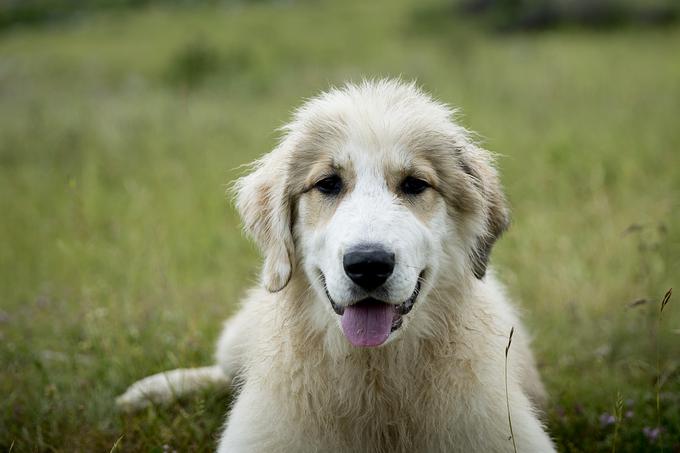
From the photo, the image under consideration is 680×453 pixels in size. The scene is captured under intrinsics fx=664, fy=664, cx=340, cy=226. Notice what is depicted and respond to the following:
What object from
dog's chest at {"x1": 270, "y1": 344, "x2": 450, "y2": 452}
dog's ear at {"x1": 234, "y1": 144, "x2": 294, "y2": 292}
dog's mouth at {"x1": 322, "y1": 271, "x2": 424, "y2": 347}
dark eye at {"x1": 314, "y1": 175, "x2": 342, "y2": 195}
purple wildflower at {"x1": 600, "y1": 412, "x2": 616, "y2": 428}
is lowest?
purple wildflower at {"x1": 600, "y1": 412, "x2": 616, "y2": 428}

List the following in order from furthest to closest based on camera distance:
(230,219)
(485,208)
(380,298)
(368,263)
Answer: (230,219), (485,208), (380,298), (368,263)

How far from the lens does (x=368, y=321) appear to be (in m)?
3.24

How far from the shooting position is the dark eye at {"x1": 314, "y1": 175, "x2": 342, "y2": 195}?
356cm

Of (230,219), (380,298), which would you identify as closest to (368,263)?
(380,298)

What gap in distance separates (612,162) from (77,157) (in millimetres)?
8198

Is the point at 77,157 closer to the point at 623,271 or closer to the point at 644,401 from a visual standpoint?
the point at 623,271

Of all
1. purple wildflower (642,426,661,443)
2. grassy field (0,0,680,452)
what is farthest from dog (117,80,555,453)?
purple wildflower (642,426,661,443)

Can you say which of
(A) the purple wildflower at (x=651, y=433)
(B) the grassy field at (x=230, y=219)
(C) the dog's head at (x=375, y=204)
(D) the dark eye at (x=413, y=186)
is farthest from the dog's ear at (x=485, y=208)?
(A) the purple wildflower at (x=651, y=433)

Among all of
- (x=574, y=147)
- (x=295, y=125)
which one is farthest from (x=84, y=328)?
(x=574, y=147)

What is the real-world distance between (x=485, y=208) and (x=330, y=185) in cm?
90

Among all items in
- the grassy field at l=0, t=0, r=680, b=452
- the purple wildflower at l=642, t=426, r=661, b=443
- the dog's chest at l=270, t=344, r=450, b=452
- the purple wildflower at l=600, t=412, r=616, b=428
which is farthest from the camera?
the grassy field at l=0, t=0, r=680, b=452

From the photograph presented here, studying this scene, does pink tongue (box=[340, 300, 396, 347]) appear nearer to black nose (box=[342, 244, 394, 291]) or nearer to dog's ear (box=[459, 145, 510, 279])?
black nose (box=[342, 244, 394, 291])

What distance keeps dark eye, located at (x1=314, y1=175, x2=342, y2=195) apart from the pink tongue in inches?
26.0

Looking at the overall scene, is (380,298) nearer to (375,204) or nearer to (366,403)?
(375,204)
